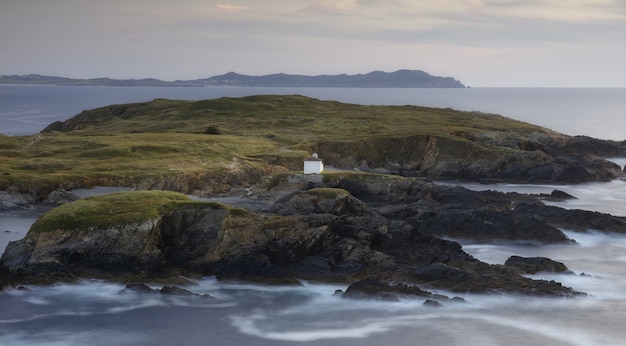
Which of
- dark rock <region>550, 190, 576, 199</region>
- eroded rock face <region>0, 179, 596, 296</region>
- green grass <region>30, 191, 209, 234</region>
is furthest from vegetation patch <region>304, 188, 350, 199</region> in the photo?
dark rock <region>550, 190, 576, 199</region>

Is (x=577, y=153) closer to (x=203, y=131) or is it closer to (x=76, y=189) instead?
(x=203, y=131)

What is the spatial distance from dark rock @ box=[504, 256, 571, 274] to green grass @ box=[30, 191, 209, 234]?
22946 millimetres

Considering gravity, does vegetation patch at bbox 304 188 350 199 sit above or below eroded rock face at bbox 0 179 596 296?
above

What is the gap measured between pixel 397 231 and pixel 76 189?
124 feet

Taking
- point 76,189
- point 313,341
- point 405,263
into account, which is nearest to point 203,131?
point 76,189

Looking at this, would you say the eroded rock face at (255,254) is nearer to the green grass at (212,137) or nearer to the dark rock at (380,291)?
the dark rock at (380,291)

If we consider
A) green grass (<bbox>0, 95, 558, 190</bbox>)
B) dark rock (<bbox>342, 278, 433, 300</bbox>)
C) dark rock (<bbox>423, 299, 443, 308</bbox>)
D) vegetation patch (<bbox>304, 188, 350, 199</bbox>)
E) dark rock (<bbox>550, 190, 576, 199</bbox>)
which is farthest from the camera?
green grass (<bbox>0, 95, 558, 190</bbox>)

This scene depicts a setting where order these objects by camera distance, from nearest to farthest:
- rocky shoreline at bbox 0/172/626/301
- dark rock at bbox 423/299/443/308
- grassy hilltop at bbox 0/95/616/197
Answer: dark rock at bbox 423/299/443/308 → rocky shoreline at bbox 0/172/626/301 → grassy hilltop at bbox 0/95/616/197

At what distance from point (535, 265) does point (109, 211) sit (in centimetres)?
2988

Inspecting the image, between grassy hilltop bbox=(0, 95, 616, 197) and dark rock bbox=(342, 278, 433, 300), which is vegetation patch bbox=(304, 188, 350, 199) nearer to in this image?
dark rock bbox=(342, 278, 433, 300)

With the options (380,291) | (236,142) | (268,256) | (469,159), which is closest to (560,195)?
(469,159)

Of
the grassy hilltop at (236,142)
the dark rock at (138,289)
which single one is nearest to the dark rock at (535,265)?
the dark rock at (138,289)

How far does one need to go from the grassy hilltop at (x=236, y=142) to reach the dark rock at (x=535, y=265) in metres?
40.1

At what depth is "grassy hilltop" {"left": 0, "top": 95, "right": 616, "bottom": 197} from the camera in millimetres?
83250
